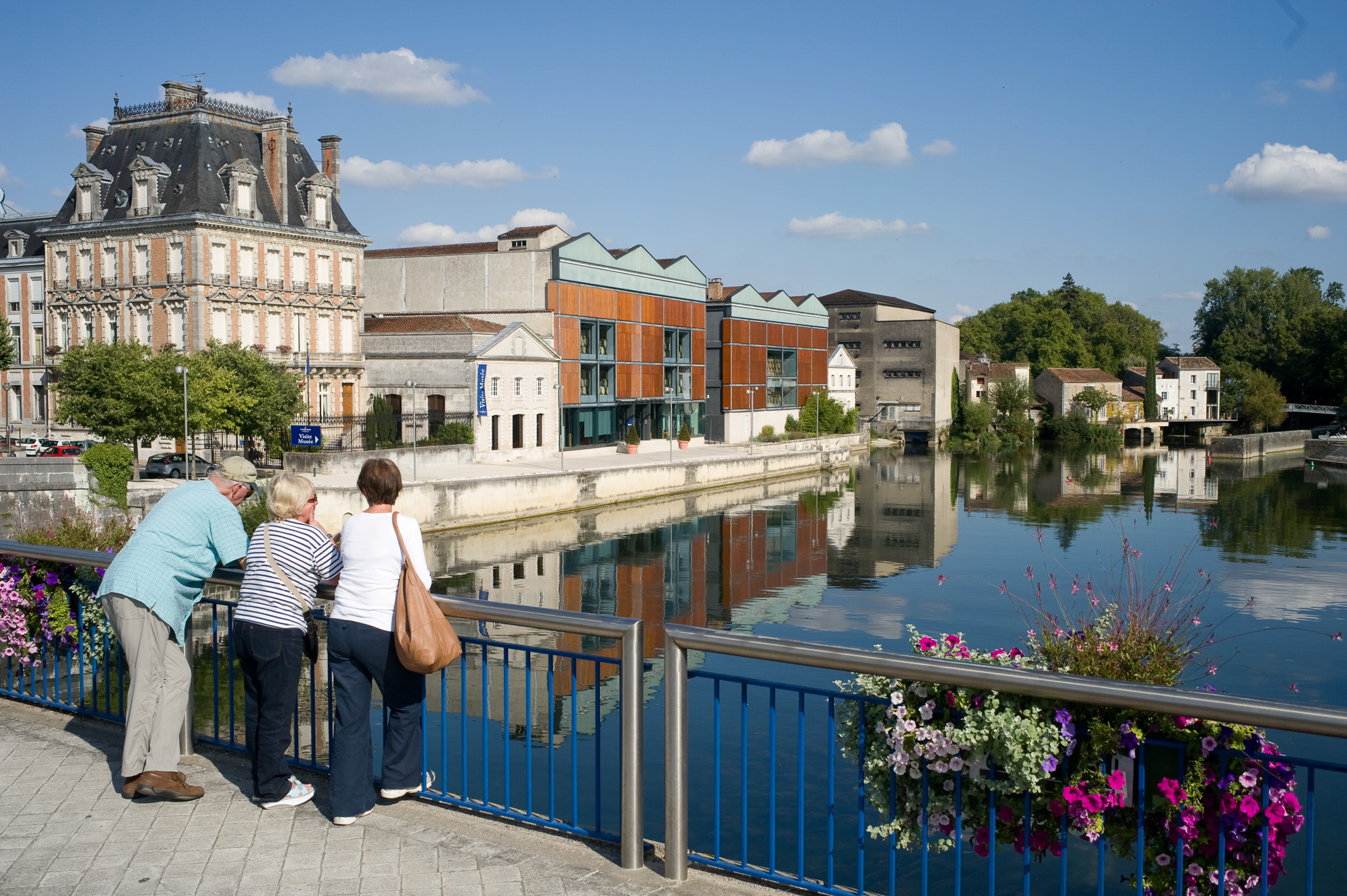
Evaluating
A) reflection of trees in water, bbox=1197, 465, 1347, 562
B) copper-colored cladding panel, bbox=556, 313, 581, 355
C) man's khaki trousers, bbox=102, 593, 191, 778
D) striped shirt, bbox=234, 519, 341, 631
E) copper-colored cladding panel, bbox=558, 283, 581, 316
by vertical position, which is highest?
copper-colored cladding panel, bbox=558, 283, 581, 316

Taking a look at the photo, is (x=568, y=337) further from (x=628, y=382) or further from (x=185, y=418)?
(x=185, y=418)

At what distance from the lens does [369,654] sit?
4473 mm

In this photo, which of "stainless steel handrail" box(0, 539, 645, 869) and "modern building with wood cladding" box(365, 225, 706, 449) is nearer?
"stainless steel handrail" box(0, 539, 645, 869)

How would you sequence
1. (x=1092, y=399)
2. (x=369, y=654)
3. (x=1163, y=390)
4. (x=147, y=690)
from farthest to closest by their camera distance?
(x=1163, y=390) → (x=1092, y=399) → (x=147, y=690) → (x=369, y=654)

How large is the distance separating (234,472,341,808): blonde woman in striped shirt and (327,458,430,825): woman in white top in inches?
10.5

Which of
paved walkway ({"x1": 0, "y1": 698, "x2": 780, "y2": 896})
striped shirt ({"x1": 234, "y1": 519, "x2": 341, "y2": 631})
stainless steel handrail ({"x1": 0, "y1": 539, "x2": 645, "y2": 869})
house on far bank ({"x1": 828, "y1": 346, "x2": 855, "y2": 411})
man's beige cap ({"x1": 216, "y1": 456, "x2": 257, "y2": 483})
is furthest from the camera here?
house on far bank ({"x1": 828, "y1": 346, "x2": 855, "y2": 411})

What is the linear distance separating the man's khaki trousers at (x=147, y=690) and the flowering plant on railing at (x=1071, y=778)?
2973 millimetres

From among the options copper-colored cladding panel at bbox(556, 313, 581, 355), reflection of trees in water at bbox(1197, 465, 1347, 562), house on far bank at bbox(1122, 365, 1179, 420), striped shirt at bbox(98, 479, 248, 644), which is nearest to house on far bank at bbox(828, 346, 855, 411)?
reflection of trees in water at bbox(1197, 465, 1347, 562)

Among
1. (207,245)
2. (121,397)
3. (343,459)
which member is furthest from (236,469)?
(207,245)

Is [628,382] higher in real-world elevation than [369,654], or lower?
higher

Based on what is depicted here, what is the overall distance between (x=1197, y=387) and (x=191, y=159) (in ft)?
305

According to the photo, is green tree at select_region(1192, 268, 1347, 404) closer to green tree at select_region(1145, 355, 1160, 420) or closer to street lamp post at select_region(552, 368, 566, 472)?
green tree at select_region(1145, 355, 1160, 420)

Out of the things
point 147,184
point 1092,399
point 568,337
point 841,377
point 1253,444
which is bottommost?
point 1253,444

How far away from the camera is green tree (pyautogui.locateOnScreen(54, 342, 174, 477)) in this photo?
30.4 m
